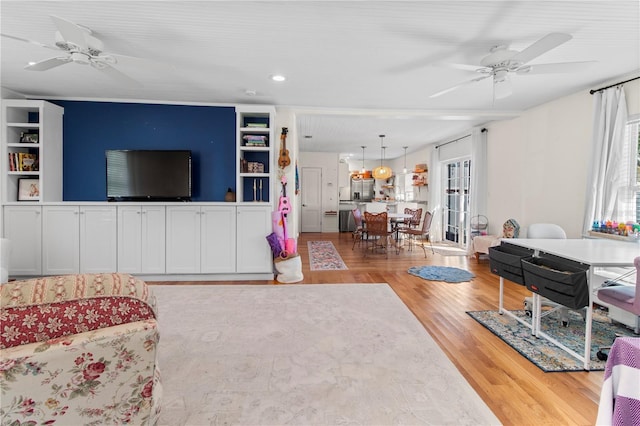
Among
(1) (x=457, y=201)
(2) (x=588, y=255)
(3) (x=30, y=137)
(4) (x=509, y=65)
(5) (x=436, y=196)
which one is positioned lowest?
(2) (x=588, y=255)

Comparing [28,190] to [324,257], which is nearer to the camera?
[28,190]

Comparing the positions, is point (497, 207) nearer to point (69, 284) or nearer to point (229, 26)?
point (229, 26)

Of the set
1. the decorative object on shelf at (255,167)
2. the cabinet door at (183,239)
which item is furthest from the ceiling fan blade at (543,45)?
the cabinet door at (183,239)

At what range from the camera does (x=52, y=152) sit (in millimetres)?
4273

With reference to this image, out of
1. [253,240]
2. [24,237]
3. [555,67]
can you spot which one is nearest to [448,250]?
[253,240]

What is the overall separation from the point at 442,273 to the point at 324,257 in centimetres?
220

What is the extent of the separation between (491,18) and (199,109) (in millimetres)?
3878

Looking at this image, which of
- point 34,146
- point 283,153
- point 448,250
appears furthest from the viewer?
point 448,250

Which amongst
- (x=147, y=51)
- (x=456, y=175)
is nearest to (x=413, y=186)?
(x=456, y=175)

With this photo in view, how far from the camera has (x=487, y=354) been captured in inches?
95.5

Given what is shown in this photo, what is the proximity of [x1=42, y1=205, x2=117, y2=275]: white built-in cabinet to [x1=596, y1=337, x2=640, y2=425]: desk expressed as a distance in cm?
499

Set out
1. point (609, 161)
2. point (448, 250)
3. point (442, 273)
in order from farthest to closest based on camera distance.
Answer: point (448, 250) → point (442, 273) → point (609, 161)

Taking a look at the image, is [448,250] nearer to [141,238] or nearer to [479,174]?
[479,174]

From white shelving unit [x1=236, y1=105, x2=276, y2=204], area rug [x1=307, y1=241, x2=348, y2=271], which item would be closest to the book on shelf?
white shelving unit [x1=236, y1=105, x2=276, y2=204]
